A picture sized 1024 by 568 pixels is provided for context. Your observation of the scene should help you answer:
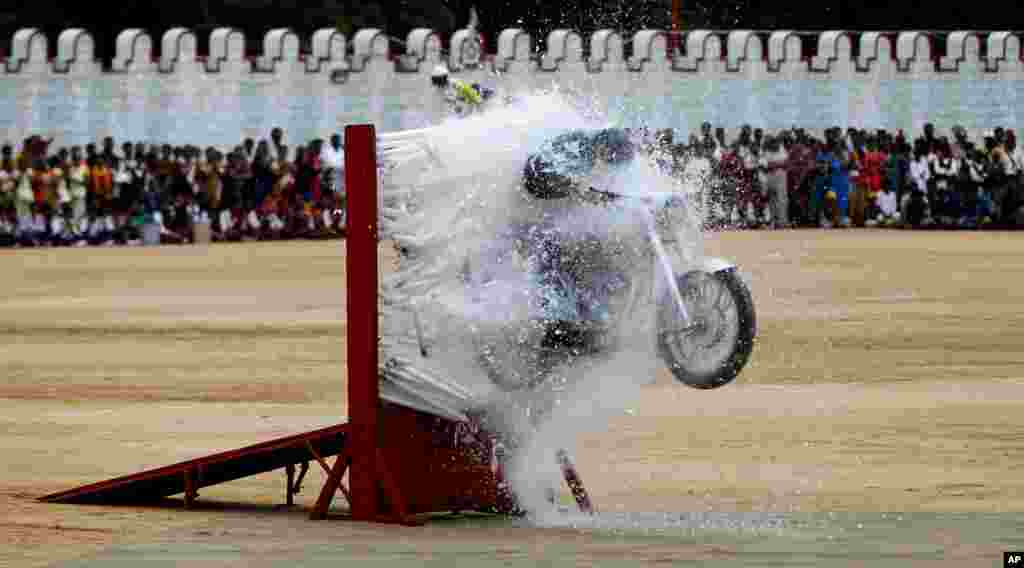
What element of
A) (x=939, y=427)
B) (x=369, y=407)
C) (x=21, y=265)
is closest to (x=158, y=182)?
(x=21, y=265)

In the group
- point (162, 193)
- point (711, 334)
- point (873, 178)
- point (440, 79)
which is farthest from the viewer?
point (873, 178)

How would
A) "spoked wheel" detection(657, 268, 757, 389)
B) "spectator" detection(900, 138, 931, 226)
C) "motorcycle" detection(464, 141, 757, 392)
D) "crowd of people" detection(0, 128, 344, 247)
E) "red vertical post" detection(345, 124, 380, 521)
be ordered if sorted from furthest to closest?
"spectator" detection(900, 138, 931, 226), "crowd of people" detection(0, 128, 344, 247), "spoked wheel" detection(657, 268, 757, 389), "motorcycle" detection(464, 141, 757, 392), "red vertical post" detection(345, 124, 380, 521)

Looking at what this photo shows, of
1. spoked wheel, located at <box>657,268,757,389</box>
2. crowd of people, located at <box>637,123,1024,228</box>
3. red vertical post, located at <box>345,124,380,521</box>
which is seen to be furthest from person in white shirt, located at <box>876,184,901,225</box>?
red vertical post, located at <box>345,124,380,521</box>

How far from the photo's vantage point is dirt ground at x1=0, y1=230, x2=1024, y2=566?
10.9 meters

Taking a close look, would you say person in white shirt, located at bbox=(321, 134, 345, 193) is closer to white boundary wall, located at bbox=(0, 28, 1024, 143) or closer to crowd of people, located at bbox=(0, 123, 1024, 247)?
crowd of people, located at bbox=(0, 123, 1024, 247)

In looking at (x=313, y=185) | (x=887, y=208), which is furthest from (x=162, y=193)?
(x=887, y=208)

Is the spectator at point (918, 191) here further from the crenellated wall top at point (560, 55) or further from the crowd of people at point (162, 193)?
the crowd of people at point (162, 193)

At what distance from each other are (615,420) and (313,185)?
30751 millimetres

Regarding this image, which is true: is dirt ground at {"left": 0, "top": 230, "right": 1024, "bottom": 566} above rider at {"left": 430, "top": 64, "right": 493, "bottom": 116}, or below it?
below

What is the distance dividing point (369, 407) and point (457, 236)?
2.96 ft

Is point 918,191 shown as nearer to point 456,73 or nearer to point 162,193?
point 456,73

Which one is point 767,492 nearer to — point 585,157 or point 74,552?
point 585,157

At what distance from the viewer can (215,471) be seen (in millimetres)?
11102

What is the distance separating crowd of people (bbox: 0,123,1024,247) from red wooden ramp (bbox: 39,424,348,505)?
31048 millimetres
